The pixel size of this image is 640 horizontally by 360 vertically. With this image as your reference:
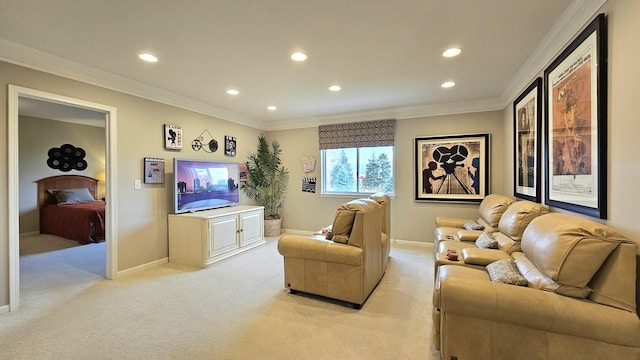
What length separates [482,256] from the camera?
2254 mm

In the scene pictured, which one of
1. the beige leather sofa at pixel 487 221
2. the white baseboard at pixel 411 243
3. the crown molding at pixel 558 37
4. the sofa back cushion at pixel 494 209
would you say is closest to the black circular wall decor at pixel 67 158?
the white baseboard at pixel 411 243

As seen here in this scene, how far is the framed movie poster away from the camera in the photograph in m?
1.73

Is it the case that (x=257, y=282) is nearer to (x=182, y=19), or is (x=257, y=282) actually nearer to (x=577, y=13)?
(x=182, y=19)

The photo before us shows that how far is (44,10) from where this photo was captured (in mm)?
1979

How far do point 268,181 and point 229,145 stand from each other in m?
1.21

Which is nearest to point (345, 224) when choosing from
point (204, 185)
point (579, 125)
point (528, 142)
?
point (579, 125)

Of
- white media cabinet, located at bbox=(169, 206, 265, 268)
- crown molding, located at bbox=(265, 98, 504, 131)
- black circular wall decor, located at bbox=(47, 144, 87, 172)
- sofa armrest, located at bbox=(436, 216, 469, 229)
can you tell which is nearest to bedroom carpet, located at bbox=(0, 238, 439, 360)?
white media cabinet, located at bbox=(169, 206, 265, 268)

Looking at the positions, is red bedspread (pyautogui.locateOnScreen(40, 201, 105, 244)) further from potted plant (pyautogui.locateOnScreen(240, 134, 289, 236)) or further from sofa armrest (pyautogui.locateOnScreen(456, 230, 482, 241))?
sofa armrest (pyautogui.locateOnScreen(456, 230, 482, 241))

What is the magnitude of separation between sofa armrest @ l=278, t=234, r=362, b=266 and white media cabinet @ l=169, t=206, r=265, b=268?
4.98 feet

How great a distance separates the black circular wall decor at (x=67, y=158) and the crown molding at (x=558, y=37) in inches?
351

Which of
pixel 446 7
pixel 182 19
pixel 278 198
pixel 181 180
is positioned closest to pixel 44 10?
pixel 182 19

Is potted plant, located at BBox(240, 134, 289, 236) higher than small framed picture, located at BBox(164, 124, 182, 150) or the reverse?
the reverse

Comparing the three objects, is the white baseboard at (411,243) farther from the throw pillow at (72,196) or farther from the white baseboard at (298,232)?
the throw pillow at (72,196)

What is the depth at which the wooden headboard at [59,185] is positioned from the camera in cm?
600
